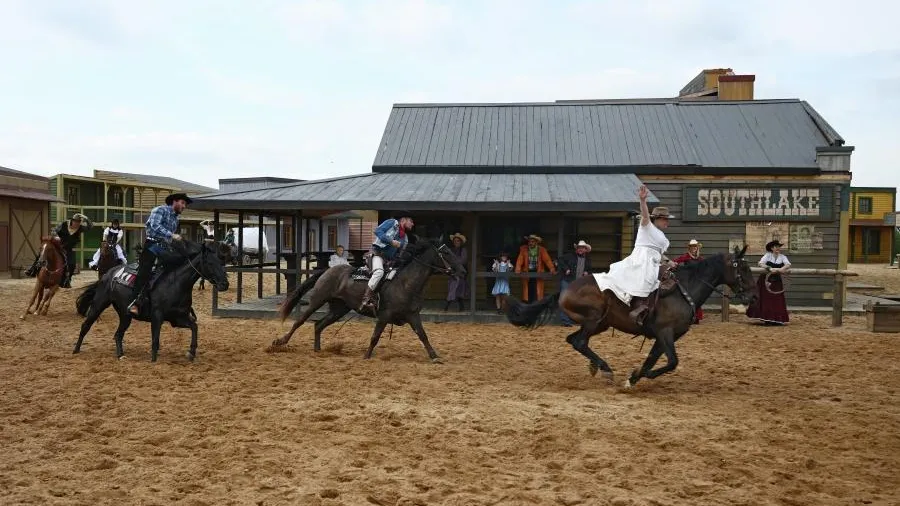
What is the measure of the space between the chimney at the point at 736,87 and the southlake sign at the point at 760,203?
22.4 ft

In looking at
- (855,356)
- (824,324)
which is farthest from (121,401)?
(824,324)

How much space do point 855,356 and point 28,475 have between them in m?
10.4

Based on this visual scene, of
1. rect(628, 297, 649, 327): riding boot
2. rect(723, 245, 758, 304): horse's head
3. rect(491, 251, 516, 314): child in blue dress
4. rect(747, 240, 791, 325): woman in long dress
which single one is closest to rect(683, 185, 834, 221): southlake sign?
rect(747, 240, 791, 325): woman in long dress

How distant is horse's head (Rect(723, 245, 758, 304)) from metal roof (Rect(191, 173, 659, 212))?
4.71m

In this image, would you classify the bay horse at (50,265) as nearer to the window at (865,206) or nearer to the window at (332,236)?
the window at (332,236)

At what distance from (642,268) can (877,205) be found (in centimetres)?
4697

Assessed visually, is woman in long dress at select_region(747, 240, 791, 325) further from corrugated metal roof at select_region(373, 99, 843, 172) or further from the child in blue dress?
the child in blue dress

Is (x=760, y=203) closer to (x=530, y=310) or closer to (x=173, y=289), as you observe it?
(x=530, y=310)

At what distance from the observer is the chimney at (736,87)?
72.3ft

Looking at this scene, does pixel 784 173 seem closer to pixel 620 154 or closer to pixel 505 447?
pixel 620 154

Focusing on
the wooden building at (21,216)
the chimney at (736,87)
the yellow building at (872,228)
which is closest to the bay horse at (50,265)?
the wooden building at (21,216)

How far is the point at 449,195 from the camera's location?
14.0 meters

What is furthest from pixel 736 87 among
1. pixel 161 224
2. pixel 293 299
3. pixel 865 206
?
pixel 865 206

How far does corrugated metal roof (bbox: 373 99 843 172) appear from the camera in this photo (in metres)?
17.2
